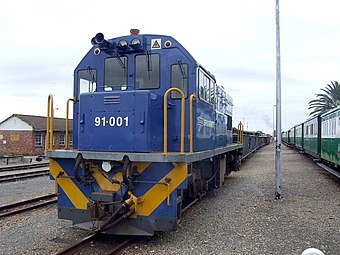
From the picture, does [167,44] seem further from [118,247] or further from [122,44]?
[118,247]

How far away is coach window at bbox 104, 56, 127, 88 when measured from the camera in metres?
6.28

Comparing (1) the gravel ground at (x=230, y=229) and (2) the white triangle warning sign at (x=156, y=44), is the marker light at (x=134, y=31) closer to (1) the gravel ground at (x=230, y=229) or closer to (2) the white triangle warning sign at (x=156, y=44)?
(2) the white triangle warning sign at (x=156, y=44)

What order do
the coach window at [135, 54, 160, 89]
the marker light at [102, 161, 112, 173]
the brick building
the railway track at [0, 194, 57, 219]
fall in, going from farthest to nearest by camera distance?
the brick building
the railway track at [0, 194, 57, 219]
the coach window at [135, 54, 160, 89]
the marker light at [102, 161, 112, 173]

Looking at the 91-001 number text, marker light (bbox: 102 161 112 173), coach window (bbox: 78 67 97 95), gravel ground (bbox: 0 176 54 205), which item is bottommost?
gravel ground (bbox: 0 176 54 205)

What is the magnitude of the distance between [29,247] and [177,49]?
3.92 metres

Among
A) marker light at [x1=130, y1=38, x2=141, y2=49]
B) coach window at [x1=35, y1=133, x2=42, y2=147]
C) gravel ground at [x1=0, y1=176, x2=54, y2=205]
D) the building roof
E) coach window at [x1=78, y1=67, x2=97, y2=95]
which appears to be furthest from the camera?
coach window at [x1=35, y1=133, x2=42, y2=147]

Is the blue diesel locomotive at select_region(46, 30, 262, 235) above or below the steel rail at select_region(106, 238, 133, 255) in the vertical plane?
above


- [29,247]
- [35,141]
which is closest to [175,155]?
[29,247]

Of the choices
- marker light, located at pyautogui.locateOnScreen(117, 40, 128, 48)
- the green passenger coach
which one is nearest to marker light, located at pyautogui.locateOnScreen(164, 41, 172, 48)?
marker light, located at pyautogui.locateOnScreen(117, 40, 128, 48)

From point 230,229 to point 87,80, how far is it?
3.74 m

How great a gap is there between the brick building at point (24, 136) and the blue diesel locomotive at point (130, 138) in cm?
2537

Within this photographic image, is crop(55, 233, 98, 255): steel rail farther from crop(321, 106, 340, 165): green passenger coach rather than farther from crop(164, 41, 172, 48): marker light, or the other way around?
crop(321, 106, 340, 165): green passenger coach

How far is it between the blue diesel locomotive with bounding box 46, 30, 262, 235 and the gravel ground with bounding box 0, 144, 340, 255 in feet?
1.35

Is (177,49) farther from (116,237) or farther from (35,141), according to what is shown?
(35,141)
